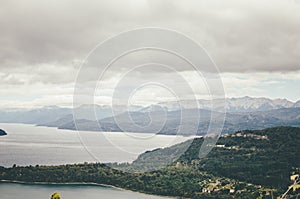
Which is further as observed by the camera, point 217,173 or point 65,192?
point 217,173

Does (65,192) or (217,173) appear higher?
(217,173)

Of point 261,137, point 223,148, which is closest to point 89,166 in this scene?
point 223,148

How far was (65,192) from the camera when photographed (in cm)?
2942

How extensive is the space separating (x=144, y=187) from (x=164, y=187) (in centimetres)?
178

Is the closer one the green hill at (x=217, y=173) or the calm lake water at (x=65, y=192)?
the calm lake water at (x=65, y=192)

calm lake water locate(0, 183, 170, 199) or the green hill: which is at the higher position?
Answer: the green hill

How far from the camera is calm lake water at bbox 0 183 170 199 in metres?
27.7

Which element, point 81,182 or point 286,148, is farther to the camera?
point 286,148

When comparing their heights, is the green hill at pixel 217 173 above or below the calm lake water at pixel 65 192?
above

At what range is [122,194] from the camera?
29.4 m

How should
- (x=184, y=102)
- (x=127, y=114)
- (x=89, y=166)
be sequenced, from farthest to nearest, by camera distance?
(x=89, y=166), (x=184, y=102), (x=127, y=114)

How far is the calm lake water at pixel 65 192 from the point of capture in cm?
2770

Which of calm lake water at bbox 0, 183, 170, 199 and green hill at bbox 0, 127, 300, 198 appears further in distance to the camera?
green hill at bbox 0, 127, 300, 198

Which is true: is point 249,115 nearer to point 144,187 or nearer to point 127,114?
point 144,187
